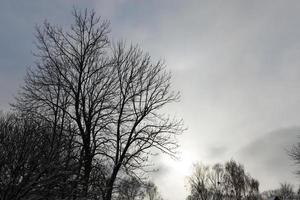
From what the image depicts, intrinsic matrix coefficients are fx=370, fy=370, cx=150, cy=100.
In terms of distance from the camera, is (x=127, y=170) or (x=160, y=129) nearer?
(x=127, y=170)

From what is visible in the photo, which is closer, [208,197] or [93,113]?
[93,113]

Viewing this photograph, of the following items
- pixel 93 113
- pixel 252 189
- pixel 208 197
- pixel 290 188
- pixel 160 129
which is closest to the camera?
pixel 93 113

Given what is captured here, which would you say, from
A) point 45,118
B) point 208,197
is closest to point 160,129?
point 45,118

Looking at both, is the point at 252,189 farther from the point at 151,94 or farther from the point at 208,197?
the point at 151,94

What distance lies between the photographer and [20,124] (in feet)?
55.6

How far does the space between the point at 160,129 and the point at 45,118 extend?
6500 mm

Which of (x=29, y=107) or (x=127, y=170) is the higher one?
(x=29, y=107)

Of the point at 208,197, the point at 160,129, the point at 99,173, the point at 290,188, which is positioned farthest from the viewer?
the point at 290,188

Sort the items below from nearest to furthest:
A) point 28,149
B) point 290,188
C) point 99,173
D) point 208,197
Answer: point 28,149, point 99,173, point 208,197, point 290,188

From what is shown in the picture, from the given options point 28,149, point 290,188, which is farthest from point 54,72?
point 290,188

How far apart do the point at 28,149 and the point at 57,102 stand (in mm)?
7109

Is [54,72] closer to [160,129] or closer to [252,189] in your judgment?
[160,129]

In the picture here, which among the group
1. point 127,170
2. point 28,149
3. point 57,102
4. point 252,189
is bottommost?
point 28,149

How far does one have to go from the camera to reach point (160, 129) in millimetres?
21234
